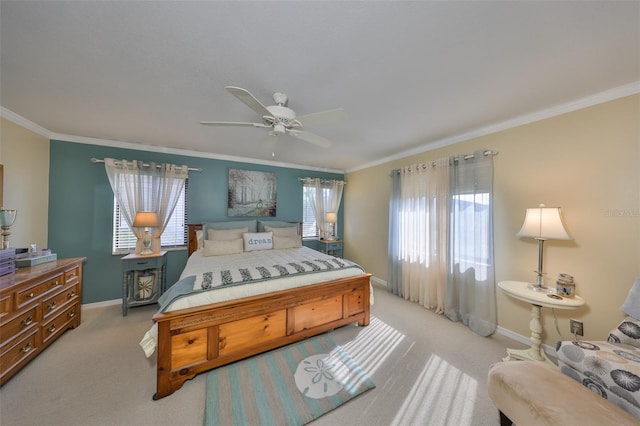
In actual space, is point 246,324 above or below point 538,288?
below

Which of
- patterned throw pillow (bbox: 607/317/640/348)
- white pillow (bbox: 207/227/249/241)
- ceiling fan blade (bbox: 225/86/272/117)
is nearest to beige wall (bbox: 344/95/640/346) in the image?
patterned throw pillow (bbox: 607/317/640/348)

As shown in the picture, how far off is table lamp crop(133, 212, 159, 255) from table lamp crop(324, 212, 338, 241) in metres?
3.12

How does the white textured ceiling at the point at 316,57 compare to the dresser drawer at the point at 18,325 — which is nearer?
the white textured ceiling at the point at 316,57

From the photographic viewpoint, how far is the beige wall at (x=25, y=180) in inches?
92.0

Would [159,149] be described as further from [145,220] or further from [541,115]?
[541,115]

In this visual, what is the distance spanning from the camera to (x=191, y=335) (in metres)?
1.76

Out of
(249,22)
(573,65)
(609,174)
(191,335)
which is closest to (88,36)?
(249,22)

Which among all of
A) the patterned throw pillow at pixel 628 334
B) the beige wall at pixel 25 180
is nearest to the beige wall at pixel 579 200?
the patterned throw pillow at pixel 628 334

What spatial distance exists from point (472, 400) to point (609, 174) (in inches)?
89.8

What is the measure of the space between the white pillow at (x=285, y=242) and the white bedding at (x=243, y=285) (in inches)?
15.0

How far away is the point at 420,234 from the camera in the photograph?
3.39 metres

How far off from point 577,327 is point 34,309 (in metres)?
5.11

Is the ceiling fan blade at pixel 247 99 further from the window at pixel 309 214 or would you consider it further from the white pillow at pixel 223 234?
the window at pixel 309 214

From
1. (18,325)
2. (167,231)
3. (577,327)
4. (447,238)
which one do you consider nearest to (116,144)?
(167,231)
